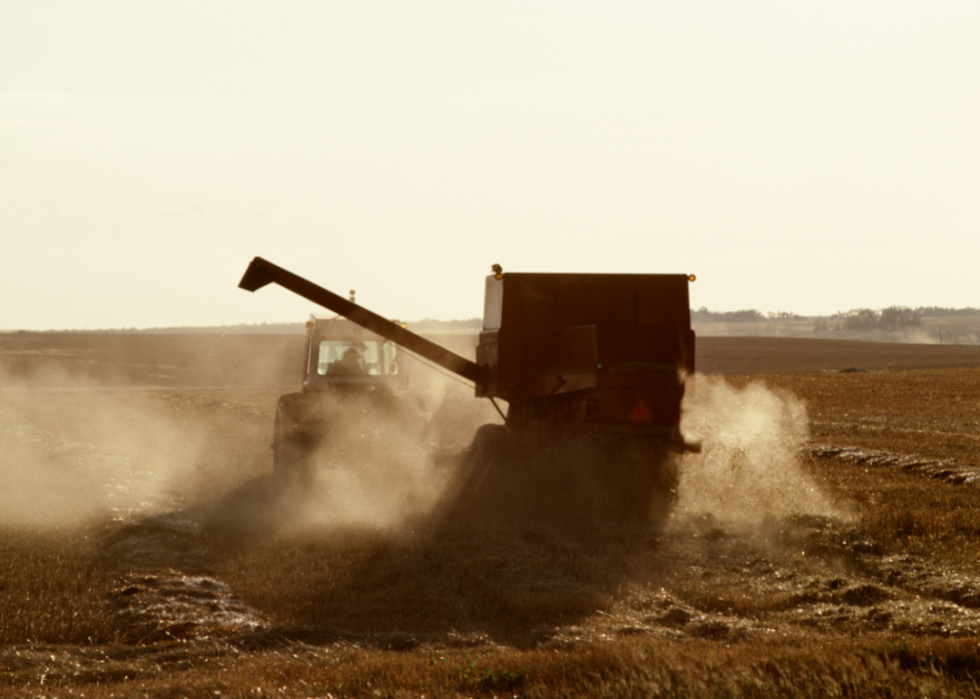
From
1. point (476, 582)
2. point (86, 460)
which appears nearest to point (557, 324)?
point (476, 582)

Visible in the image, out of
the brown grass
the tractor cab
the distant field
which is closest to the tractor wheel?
the tractor cab

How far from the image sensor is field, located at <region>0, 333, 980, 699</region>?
619 cm

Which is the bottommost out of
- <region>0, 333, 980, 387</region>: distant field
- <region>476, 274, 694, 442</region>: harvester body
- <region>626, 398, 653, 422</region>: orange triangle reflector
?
<region>0, 333, 980, 387</region>: distant field

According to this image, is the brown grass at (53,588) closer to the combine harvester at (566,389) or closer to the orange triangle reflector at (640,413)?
the combine harvester at (566,389)

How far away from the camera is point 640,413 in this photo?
12562mm

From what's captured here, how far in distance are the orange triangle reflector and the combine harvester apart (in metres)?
0.01

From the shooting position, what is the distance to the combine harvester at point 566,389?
12.6 metres

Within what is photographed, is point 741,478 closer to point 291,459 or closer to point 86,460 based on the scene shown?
point 291,459

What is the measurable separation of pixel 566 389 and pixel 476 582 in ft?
15.0

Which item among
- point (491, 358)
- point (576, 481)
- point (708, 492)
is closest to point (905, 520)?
point (708, 492)

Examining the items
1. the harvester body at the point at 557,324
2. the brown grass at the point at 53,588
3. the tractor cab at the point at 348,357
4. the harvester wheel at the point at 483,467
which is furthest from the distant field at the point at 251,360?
the brown grass at the point at 53,588

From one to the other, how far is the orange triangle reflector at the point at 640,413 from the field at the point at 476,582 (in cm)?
95

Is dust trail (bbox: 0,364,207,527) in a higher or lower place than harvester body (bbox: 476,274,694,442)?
lower

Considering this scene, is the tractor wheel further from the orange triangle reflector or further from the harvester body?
the orange triangle reflector
